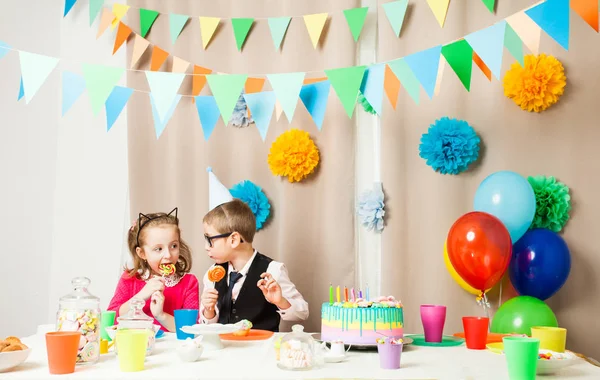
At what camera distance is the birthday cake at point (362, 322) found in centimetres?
154

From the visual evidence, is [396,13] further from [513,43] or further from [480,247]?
[480,247]

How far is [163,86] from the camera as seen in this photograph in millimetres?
2572

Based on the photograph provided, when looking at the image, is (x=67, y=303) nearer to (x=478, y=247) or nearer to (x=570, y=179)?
(x=478, y=247)

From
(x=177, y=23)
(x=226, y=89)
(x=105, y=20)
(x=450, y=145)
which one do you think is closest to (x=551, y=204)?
(x=450, y=145)

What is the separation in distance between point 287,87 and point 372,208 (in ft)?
2.45

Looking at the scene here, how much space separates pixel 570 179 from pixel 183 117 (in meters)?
1.94

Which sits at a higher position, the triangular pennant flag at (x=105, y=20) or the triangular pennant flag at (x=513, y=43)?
the triangular pennant flag at (x=105, y=20)

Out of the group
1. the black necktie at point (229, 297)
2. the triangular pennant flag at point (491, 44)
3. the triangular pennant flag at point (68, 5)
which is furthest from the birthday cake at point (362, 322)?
the triangular pennant flag at point (68, 5)

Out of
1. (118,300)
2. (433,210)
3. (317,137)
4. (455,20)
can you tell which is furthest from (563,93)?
(118,300)

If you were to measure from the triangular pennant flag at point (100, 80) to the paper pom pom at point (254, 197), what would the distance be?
2.71 ft

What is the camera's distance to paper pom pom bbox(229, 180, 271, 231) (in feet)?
9.95

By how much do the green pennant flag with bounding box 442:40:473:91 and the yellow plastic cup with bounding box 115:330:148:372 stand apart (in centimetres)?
165

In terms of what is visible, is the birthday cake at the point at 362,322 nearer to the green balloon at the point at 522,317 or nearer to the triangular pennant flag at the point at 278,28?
the green balloon at the point at 522,317

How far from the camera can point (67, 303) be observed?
57.3 inches
